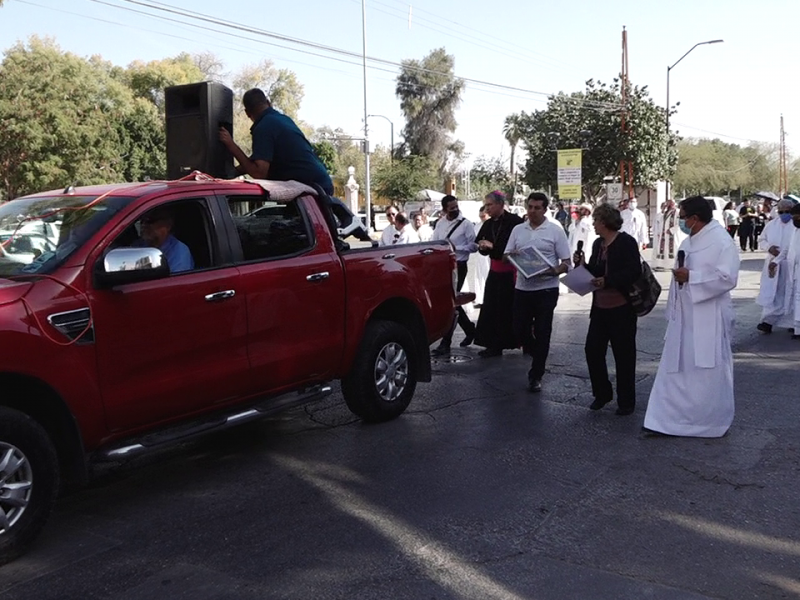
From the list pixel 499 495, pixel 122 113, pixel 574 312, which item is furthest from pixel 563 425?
pixel 122 113

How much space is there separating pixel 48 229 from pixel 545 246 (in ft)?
15.4

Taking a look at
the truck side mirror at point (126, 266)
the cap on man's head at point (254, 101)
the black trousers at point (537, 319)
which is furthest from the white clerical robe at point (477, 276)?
the truck side mirror at point (126, 266)

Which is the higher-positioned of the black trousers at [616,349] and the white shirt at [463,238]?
the white shirt at [463,238]

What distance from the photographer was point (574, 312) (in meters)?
13.4

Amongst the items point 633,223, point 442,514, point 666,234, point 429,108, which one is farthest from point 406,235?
point 429,108

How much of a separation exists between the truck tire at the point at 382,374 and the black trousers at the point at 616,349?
151 cm

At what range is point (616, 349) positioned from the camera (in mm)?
6832

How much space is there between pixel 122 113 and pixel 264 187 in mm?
42018

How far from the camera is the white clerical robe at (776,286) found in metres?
11.2

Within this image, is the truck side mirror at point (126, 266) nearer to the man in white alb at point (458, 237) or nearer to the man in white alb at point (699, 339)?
the man in white alb at point (699, 339)

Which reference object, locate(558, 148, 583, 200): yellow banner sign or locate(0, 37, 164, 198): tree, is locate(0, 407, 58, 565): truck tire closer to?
locate(558, 148, 583, 200): yellow banner sign

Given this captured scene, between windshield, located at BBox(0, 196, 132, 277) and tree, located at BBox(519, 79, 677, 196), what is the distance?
32864 mm

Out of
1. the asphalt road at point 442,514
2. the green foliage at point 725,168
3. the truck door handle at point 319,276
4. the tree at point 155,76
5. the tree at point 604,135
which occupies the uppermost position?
the tree at point 155,76

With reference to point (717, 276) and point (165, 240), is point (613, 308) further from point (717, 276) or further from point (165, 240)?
point (165, 240)
